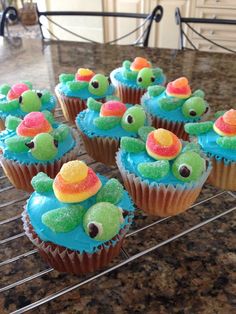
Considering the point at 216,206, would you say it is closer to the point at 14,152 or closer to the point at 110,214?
the point at 110,214

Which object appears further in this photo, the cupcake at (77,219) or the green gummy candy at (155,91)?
the green gummy candy at (155,91)

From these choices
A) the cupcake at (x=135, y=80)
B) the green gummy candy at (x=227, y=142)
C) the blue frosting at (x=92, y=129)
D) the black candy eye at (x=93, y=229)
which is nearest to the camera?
the black candy eye at (x=93, y=229)

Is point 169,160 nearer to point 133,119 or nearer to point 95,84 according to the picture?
point 133,119

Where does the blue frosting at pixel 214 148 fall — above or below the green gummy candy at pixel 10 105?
below

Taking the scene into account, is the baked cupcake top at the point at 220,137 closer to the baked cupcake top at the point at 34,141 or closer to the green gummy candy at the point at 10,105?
the baked cupcake top at the point at 34,141

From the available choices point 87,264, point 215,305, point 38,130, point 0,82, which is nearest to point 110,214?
point 87,264

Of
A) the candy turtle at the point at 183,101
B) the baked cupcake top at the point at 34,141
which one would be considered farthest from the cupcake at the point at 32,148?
the candy turtle at the point at 183,101

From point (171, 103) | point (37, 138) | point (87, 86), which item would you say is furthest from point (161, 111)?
point (37, 138)
